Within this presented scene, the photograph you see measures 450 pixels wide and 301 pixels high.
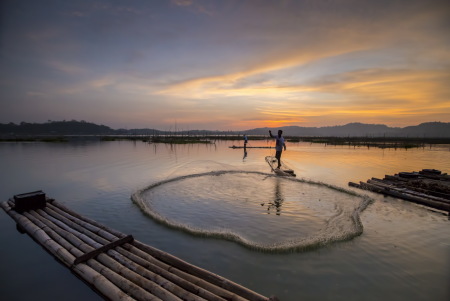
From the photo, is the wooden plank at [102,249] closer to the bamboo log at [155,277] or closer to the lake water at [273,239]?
the bamboo log at [155,277]

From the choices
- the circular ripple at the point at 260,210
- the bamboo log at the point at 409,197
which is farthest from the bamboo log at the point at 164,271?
the bamboo log at the point at 409,197

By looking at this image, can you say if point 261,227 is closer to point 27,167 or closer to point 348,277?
point 348,277

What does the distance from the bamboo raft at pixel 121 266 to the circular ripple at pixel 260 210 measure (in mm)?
2278

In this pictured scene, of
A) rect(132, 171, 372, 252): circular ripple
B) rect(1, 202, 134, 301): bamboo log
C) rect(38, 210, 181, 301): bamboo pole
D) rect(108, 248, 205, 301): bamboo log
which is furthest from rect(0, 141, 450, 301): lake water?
A: rect(108, 248, 205, 301): bamboo log

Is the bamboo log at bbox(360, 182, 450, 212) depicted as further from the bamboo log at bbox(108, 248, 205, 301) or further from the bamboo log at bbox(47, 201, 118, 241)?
the bamboo log at bbox(47, 201, 118, 241)

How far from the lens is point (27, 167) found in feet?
66.1

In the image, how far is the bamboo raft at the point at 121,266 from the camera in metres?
3.93

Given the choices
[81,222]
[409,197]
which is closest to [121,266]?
[81,222]

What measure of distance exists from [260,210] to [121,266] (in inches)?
235

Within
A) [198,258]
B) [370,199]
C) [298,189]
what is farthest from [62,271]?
[370,199]

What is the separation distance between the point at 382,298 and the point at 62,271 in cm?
759

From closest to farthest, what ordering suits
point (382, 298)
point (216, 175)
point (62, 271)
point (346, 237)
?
1. point (382, 298)
2. point (62, 271)
3. point (346, 237)
4. point (216, 175)

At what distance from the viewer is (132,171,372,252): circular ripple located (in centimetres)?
700

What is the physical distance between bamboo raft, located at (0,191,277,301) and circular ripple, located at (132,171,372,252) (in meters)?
2.28
